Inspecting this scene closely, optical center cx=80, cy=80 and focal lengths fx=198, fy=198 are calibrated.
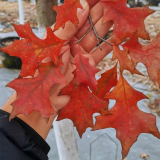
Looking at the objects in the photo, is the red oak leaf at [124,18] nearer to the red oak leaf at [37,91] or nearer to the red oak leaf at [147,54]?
the red oak leaf at [147,54]

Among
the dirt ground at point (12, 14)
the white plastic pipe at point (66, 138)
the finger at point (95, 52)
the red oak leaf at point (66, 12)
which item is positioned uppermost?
the red oak leaf at point (66, 12)

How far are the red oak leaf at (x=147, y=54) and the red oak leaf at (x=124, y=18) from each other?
3 cm

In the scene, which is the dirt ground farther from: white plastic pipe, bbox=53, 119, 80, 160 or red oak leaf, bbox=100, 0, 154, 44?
red oak leaf, bbox=100, 0, 154, 44

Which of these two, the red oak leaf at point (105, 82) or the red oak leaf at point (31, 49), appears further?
the red oak leaf at point (105, 82)

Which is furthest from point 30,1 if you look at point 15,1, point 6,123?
point 6,123

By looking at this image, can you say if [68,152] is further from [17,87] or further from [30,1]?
[30,1]

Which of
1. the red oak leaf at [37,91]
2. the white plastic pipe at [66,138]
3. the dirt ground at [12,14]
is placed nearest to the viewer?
the red oak leaf at [37,91]

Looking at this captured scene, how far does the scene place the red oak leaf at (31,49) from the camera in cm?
49

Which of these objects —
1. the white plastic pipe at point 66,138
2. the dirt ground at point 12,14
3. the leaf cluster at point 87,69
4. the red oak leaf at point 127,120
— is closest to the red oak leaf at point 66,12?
the leaf cluster at point 87,69

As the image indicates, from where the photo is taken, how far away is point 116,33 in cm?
49

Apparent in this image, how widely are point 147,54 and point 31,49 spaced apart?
289 mm

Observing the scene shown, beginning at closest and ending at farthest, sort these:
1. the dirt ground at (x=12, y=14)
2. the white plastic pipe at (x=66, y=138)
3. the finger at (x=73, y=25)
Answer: the finger at (x=73, y=25)
the white plastic pipe at (x=66, y=138)
the dirt ground at (x=12, y=14)

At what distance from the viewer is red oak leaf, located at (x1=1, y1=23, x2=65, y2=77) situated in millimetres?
490

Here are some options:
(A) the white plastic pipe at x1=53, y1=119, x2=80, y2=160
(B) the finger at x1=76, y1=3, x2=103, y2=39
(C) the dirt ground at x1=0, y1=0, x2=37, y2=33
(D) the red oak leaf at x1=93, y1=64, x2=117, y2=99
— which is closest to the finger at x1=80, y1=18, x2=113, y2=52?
(B) the finger at x1=76, y1=3, x2=103, y2=39
